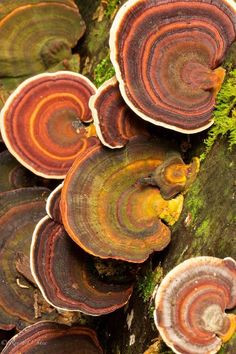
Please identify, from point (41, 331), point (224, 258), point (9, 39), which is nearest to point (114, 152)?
point (224, 258)

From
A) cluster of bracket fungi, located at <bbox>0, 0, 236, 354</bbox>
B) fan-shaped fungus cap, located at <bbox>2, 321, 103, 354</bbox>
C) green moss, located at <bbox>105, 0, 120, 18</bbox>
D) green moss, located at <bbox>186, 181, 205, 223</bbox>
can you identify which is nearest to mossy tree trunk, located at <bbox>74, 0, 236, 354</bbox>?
green moss, located at <bbox>186, 181, 205, 223</bbox>

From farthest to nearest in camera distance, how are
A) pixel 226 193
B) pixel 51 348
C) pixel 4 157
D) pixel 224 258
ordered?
pixel 4 157 → pixel 51 348 → pixel 226 193 → pixel 224 258

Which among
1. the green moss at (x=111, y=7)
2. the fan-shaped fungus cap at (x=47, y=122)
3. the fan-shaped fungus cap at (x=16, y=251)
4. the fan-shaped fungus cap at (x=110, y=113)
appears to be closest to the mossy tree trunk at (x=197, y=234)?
the fan-shaped fungus cap at (x=110, y=113)

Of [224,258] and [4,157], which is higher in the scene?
[224,258]

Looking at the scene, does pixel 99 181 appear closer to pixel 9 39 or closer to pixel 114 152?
pixel 114 152

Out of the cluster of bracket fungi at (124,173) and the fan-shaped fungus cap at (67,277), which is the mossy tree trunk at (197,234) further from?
the fan-shaped fungus cap at (67,277)

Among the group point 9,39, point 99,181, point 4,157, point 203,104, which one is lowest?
point 4,157

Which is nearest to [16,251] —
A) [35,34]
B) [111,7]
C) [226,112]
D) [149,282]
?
[149,282]
